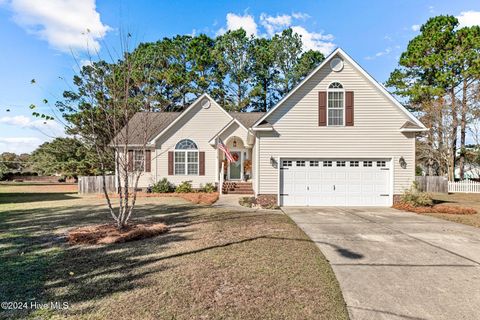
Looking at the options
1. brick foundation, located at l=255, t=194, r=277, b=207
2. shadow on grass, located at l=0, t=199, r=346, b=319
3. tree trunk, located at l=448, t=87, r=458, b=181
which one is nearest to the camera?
shadow on grass, located at l=0, t=199, r=346, b=319

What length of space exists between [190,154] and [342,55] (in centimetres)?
1103

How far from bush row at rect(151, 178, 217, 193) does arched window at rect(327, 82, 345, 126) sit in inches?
343

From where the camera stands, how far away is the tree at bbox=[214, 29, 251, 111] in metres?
32.3

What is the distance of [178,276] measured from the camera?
432cm

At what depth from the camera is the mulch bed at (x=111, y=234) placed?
247 inches

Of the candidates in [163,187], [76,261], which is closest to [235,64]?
[163,187]

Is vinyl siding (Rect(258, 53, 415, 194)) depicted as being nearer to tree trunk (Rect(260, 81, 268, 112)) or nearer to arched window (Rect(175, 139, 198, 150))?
arched window (Rect(175, 139, 198, 150))

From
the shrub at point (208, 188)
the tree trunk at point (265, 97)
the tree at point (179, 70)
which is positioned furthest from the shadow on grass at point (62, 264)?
the tree trunk at point (265, 97)

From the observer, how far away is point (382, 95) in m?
12.6

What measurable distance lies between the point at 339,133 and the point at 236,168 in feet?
26.1

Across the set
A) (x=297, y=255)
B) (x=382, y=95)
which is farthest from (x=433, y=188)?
(x=297, y=255)

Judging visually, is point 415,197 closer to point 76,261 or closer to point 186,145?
point 76,261

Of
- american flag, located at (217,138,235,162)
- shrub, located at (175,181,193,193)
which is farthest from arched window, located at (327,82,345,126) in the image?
shrub, located at (175,181,193,193)

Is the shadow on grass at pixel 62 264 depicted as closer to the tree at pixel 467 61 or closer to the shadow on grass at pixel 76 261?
the shadow on grass at pixel 76 261
